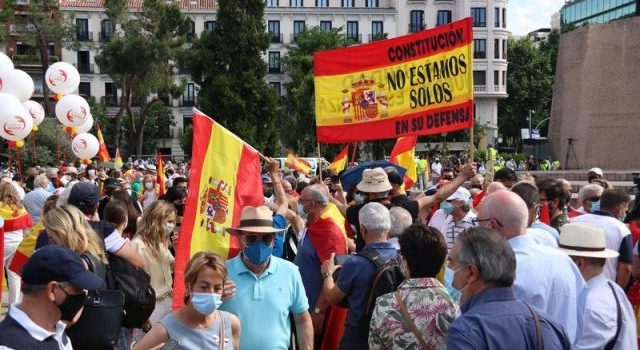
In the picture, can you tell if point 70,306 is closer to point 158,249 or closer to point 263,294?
point 263,294

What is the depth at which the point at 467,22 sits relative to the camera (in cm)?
926

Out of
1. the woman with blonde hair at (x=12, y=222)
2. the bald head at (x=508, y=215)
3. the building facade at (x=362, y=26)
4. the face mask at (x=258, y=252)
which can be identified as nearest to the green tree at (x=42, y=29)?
the building facade at (x=362, y=26)

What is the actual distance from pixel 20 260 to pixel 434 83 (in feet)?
17.1

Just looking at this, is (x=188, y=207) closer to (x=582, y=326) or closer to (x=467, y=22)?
(x=582, y=326)

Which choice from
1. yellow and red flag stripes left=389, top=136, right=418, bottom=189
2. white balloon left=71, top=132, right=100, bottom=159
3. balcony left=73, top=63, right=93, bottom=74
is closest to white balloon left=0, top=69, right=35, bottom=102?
white balloon left=71, top=132, right=100, bottom=159

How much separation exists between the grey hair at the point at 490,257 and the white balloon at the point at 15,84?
1417 centimetres

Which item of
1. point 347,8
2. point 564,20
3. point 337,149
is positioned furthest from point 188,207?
point 564,20

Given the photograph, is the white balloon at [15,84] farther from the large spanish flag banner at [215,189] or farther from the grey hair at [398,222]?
the grey hair at [398,222]

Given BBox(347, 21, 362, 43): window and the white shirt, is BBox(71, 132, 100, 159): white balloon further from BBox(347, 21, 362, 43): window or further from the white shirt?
→ BBox(347, 21, 362, 43): window

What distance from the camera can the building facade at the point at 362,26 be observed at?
77250mm

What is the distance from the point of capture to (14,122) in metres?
15.5

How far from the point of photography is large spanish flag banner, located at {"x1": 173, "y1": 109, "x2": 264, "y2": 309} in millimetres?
5703

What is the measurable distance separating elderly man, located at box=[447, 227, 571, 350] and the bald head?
0.81 meters

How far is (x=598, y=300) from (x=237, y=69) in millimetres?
47539
